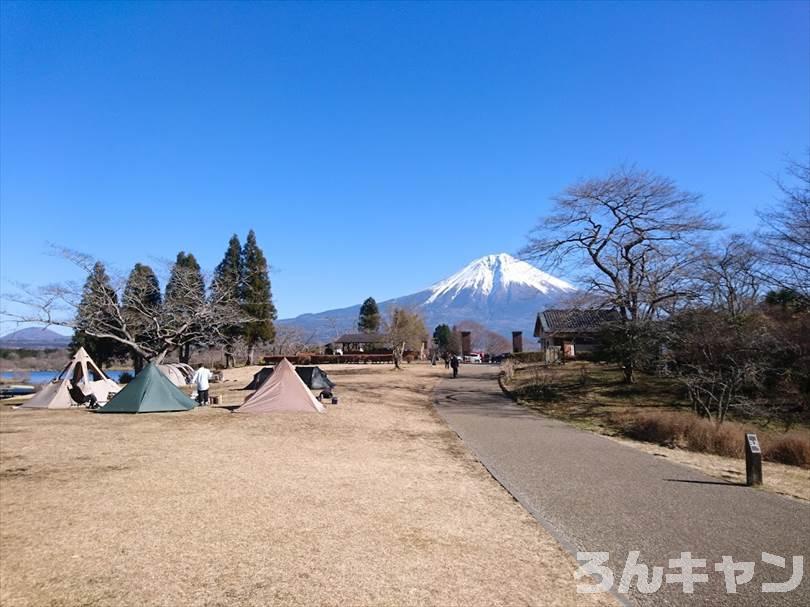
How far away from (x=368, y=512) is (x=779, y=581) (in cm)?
420

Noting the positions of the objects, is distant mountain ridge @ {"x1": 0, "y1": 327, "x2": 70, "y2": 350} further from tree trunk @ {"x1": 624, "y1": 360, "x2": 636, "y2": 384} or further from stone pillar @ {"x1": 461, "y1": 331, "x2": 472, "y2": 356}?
stone pillar @ {"x1": 461, "y1": 331, "x2": 472, "y2": 356}

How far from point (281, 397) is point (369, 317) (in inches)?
2433

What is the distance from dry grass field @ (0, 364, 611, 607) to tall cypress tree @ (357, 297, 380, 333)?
214 feet

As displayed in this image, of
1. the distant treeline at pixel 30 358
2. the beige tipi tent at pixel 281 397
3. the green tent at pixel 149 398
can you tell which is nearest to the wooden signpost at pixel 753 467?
the beige tipi tent at pixel 281 397

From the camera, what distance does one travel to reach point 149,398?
17516 mm

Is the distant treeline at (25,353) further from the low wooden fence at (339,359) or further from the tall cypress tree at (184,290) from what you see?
the tall cypress tree at (184,290)

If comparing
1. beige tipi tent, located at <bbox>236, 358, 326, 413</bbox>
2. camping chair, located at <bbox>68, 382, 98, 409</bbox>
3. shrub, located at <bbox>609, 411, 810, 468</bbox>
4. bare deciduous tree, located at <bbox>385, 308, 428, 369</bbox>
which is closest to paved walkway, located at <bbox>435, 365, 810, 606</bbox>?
shrub, located at <bbox>609, 411, 810, 468</bbox>

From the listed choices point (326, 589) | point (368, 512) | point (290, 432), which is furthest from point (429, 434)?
point (326, 589)

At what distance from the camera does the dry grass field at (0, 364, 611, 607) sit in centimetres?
486

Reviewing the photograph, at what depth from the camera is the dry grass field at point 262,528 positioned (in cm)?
486

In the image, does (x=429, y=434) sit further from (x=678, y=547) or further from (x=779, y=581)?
(x=779, y=581)

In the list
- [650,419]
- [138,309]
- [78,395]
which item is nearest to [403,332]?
[138,309]

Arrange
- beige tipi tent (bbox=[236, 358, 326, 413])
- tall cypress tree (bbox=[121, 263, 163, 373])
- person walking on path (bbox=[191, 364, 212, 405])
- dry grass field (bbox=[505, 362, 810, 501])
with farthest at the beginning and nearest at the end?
tall cypress tree (bbox=[121, 263, 163, 373]) < person walking on path (bbox=[191, 364, 212, 405]) < beige tipi tent (bbox=[236, 358, 326, 413]) < dry grass field (bbox=[505, 362, 810, 501])

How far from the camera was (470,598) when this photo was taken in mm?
4629
